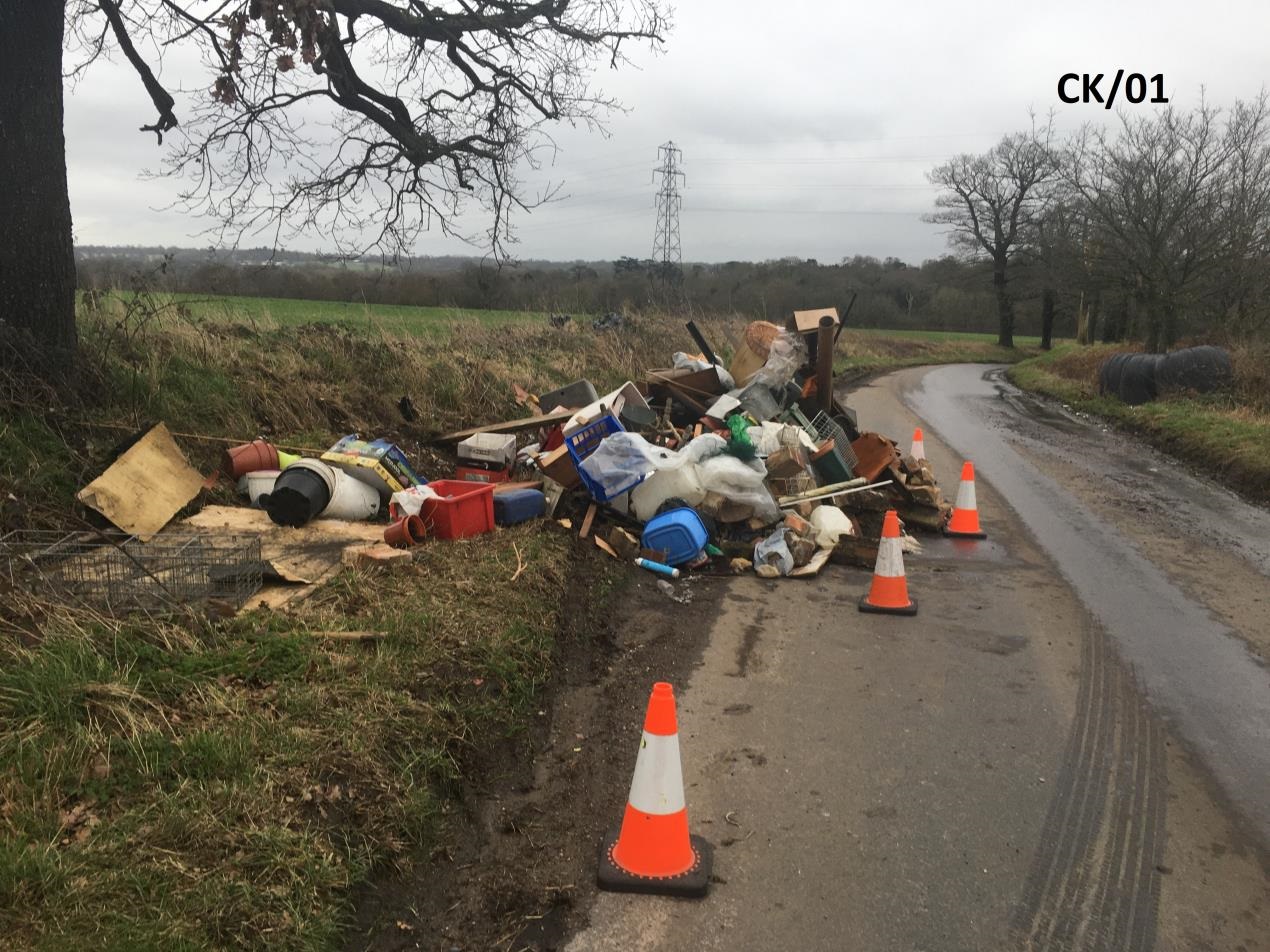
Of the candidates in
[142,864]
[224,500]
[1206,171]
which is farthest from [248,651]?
[1206,171]

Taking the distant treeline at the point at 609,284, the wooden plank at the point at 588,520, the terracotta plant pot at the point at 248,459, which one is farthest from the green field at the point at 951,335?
the terracotta plant pot at the point at 248,459

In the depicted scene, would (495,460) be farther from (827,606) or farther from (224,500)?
(827,606)

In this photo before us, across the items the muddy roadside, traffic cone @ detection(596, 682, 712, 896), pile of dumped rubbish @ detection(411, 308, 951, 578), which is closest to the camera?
the muddy roadside

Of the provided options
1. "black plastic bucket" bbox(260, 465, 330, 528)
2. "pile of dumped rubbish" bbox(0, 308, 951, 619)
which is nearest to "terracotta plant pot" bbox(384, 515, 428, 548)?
"pile of dumped rubbish" bbox(0, 308, 951, 619)

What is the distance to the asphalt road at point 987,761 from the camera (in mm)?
3029

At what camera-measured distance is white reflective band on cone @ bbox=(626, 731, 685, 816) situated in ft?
10.6

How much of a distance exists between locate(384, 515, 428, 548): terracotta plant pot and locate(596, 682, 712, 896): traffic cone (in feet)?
11.2

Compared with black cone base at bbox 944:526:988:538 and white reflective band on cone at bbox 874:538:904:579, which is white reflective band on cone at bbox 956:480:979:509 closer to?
black cone base at bbox 944:526:988:538

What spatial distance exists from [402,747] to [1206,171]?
101 feet

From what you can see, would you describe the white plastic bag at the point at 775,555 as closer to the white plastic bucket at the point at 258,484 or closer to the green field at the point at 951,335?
the white plastic bucket at the point at 258,484

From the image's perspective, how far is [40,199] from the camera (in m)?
6.30

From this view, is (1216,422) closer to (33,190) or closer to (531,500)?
(531,500)

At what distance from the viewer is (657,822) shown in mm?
3221

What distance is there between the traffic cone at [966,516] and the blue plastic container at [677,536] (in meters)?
2.83
